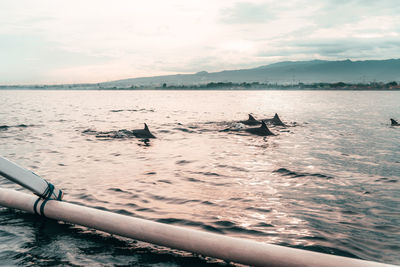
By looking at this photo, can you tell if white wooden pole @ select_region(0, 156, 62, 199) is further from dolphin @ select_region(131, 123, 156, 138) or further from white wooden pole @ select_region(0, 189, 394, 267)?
→ dolphin @ select_region(131, 123, 156, 138)

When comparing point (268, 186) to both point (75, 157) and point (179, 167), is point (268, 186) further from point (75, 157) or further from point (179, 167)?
point (75, 157)

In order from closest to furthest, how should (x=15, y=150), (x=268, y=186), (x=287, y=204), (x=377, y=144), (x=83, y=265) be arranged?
(x=83, y=265), (x=287, y=204), (x=268, y=186), (x=15, y=150), (x=377, y=144)

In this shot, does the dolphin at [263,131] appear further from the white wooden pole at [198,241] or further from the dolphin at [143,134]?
the white wooden pole at [198,241]

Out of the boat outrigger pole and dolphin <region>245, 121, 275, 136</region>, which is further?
dolphin <region>245, 121, 275, 136</region>

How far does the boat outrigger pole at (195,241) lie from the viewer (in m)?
4.68

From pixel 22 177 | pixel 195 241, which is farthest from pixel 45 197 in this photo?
pixel 195 241

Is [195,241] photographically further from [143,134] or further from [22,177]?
[143,134]

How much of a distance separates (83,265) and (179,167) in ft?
29.1

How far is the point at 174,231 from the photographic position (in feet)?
18.4

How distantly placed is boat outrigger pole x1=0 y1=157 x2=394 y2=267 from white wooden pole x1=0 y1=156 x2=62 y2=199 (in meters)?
0.07

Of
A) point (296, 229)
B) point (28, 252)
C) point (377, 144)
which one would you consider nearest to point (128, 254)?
point (28, 252)

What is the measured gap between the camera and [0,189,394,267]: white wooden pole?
4680mm

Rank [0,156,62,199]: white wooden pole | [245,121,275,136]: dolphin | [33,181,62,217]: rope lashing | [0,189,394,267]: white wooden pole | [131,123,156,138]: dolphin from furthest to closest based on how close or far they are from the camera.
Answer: [245,121,275,136]: dolphin < [131,123,156,138]: dolphin < [33,181,62,217]: rope lashing < [0,156,62,199]: white wooden pole < [0,189,394,267]: white wooden pole

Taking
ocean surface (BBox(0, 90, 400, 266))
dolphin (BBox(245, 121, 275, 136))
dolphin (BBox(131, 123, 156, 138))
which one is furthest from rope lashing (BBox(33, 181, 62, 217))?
dolphin (BBox(245, 121, 275, 136))
